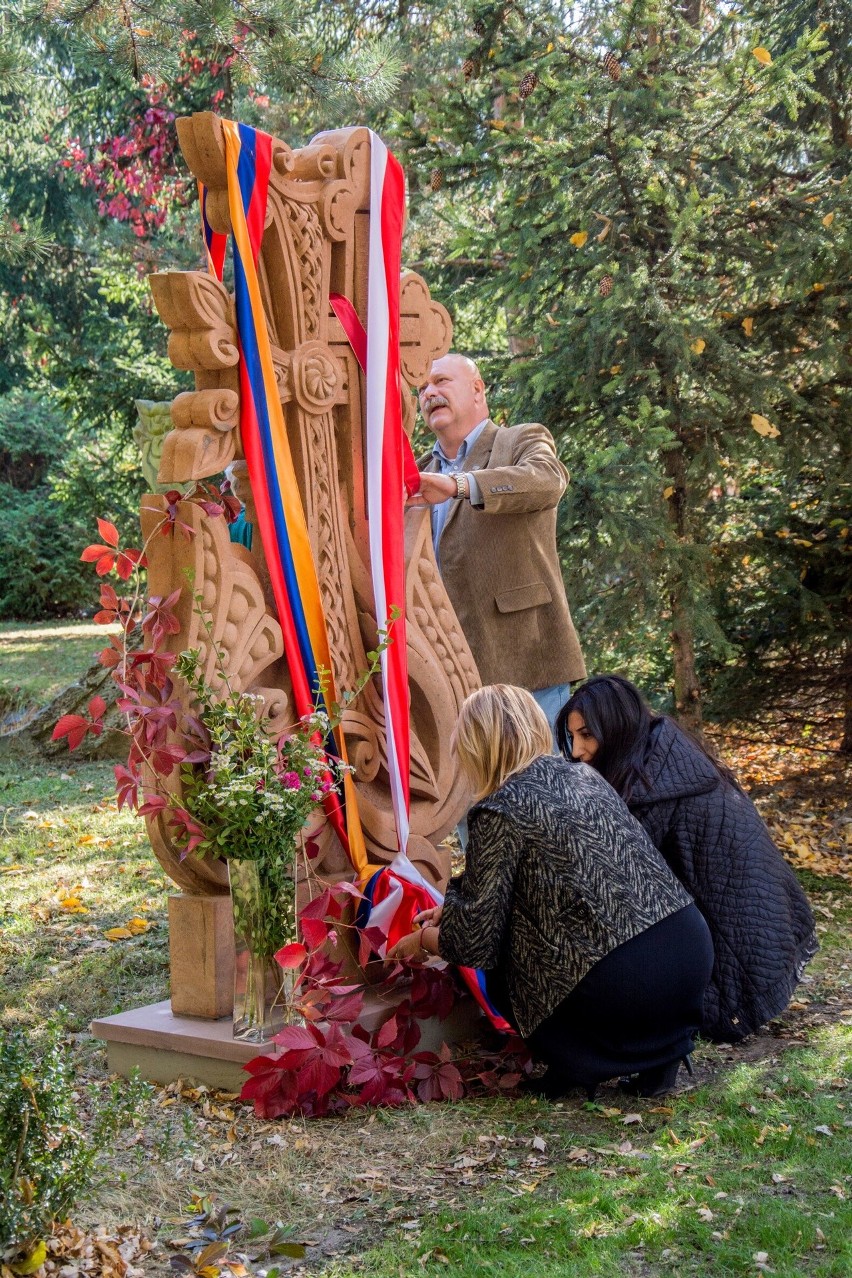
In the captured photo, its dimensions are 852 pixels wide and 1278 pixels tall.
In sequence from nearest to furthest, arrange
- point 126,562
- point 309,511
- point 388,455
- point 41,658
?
point 126,562 → point 309,511 → point 388,455 → point 41,658

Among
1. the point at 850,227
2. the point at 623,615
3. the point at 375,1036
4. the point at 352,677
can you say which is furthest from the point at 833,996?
the point at 850,227

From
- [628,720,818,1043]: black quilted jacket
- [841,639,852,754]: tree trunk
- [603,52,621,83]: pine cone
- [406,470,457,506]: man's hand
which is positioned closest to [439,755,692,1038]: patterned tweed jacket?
[628,720,818,1043]: black quilted jacket

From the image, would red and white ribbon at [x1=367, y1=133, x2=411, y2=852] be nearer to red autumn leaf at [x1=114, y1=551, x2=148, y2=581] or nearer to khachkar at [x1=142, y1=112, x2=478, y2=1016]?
khachkar at [x1=142, y1=112, x2=478, y2=1016]

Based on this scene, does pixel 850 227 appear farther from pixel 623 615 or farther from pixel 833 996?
pixel 833 996

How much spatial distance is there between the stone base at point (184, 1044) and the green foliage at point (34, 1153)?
3.02ft

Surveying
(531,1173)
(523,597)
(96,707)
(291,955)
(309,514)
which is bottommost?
(531,1173)

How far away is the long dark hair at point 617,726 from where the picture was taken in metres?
3.89

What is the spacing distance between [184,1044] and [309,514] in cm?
163

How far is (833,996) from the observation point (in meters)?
4.47

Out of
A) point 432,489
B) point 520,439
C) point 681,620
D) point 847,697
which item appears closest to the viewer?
point 432,489

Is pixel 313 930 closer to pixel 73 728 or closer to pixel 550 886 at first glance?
pixel 550 886

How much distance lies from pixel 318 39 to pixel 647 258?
3.04 metres

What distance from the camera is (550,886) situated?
3.34 m

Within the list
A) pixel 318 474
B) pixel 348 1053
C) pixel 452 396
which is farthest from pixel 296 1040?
pixel 452 396
